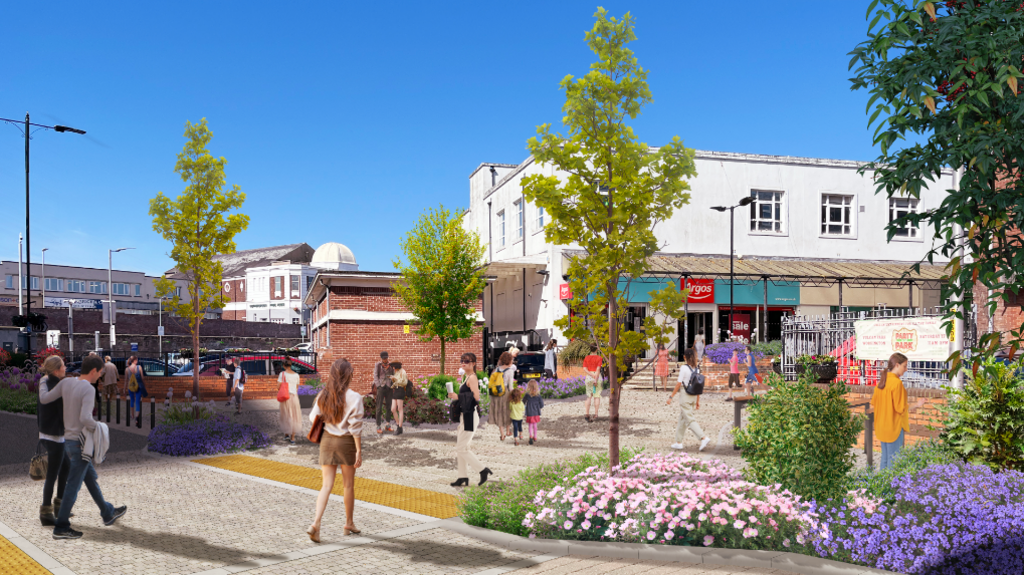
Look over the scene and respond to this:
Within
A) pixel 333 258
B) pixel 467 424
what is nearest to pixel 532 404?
pixel 467 424

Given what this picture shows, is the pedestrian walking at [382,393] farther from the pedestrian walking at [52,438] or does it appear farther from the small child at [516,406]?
the pedestrian walking at [52,438]

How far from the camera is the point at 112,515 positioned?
766 cm

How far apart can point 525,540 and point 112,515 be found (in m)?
4.45

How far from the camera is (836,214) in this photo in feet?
124

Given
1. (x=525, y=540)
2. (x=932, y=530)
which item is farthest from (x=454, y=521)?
(x=932, y=530)

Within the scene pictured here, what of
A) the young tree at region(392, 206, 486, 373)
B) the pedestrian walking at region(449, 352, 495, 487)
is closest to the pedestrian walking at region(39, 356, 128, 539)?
the pedestrian walking at region(449, 352, 495, 487)

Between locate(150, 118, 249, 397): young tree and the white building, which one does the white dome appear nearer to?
the white building

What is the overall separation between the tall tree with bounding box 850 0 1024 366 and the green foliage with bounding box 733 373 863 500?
2.01m

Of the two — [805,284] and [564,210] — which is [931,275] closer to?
[805,284]

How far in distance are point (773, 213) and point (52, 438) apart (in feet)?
116

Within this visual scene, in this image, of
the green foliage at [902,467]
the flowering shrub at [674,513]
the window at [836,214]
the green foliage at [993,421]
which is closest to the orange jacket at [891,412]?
the green foliage at [902,467]

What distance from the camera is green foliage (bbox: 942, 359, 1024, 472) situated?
7.29m

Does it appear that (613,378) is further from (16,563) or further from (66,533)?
(16,563)

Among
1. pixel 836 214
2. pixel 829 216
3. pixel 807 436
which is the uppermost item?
pixel 836 214
